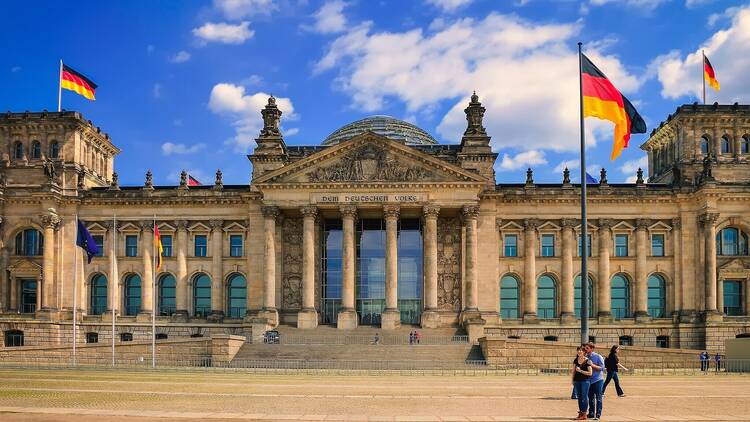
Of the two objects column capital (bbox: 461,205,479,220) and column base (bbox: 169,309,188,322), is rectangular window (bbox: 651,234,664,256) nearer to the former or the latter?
column capital (bbox: 461,205,479,220)

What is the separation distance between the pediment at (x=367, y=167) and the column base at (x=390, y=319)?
1170 cm

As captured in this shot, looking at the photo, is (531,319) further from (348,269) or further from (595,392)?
(595,392)

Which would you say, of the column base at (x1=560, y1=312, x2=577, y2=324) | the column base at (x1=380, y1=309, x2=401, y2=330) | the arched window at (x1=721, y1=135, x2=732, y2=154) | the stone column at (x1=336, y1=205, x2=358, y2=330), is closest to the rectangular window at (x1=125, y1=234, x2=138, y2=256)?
the stone column at (x1=336, y1=205, x2=358, y2=330)

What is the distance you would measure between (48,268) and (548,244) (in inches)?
1904

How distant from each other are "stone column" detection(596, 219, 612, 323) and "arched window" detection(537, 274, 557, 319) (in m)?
4.19

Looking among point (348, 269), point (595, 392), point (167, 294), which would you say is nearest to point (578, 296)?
point (348, 269)

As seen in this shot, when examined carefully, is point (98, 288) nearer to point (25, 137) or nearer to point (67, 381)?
point (25, 137)

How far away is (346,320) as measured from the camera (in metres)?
69.6

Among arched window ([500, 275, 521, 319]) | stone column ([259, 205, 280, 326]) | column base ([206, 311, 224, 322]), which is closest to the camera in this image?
stone column ([259, 205, 280, 326])

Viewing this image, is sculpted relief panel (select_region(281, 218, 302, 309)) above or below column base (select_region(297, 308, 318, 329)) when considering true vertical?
above

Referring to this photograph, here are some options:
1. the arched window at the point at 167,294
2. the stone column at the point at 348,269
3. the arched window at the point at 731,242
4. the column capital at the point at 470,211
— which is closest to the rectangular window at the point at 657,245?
the arched window at the point at 731,242

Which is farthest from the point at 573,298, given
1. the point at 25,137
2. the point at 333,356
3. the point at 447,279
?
the point at 25,137

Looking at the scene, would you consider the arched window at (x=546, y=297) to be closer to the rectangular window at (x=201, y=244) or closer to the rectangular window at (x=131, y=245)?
the rectangular window at (x=201, y=244)

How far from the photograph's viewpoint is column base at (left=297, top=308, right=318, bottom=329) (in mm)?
69875
